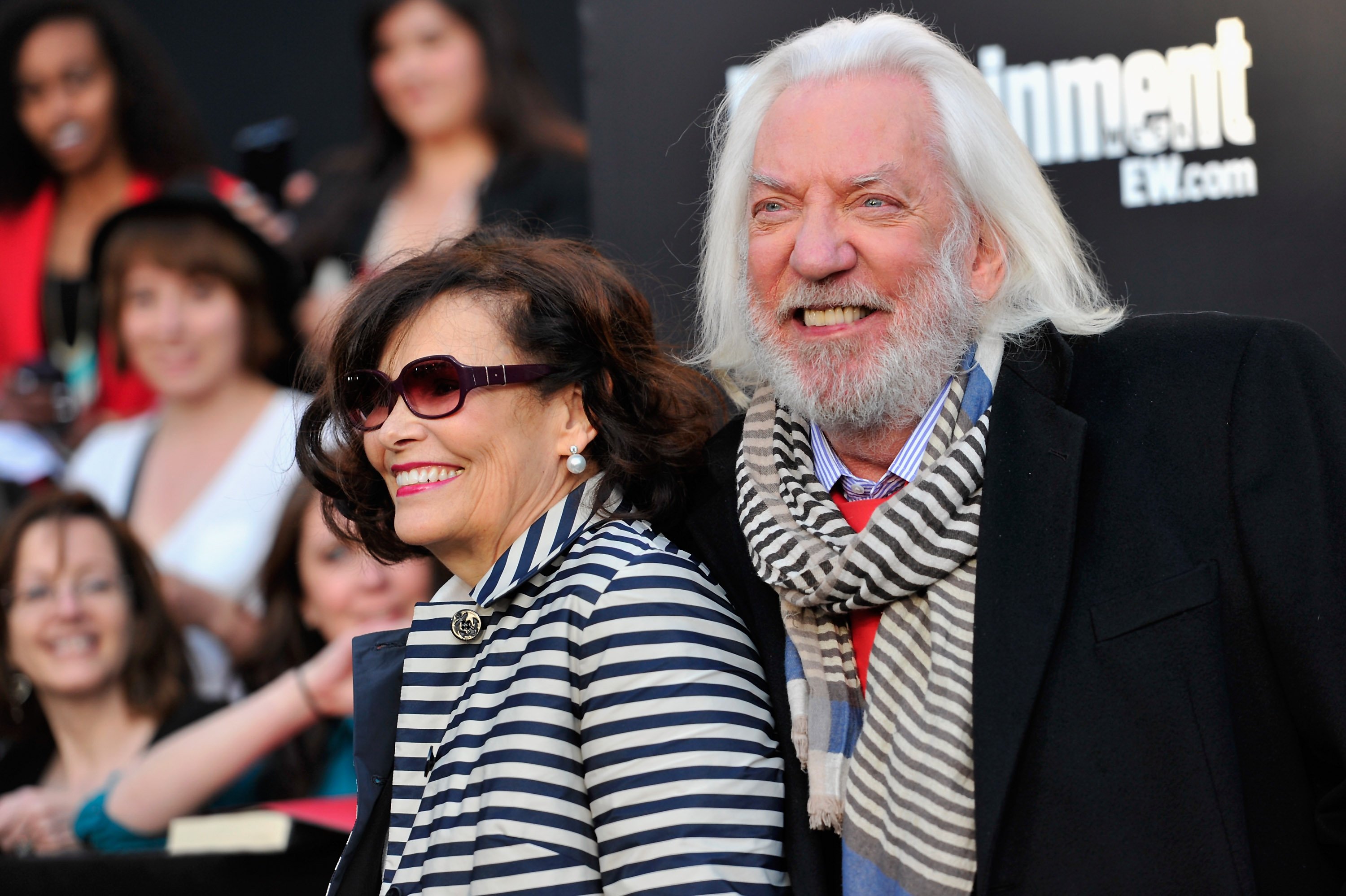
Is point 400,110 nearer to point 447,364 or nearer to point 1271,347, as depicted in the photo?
point 447,364

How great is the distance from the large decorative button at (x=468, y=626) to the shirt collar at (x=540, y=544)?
26 millimetres

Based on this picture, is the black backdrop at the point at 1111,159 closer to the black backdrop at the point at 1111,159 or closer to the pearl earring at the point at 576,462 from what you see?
the black backdrop at the point at 1111,159

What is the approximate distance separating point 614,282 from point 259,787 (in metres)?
2.58

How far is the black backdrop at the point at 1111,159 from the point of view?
8.60 feet

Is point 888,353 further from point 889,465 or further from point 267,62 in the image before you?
point 267,62

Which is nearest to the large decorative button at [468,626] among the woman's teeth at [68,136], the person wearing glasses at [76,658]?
the person wearing glasses at [76,658]

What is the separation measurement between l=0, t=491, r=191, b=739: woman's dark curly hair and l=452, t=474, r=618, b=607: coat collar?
2.60m

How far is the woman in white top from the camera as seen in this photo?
13.7 ft

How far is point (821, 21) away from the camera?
2842 mm

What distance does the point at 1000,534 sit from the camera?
1.76 m

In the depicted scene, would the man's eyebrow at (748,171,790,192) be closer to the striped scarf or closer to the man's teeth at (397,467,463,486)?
the striped scarf

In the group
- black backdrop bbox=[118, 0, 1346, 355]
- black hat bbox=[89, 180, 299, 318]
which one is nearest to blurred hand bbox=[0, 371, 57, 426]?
black hat bbox=[89, 180, 299, 318]

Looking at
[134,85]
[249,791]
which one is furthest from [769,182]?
[134,85]

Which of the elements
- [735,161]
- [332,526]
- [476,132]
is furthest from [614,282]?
[476,132]
